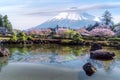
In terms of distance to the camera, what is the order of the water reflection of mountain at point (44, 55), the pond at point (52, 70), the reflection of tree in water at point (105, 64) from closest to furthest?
the pond at point (52, 70) → the reflection of tree in water at point (105, 64) → the water reflection of mountain at point (44, 55)

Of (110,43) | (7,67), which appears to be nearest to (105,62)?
(7,67)

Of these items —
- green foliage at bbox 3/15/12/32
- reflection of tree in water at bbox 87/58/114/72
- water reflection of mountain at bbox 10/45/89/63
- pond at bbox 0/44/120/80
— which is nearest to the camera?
pond at bbox 0/44/120/80

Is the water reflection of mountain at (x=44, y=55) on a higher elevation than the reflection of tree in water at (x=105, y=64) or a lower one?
higher

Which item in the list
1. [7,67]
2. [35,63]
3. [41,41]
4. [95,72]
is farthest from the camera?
[41,41]

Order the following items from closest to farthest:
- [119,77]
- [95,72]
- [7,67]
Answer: [119,77] < [95,72] < [7,67]

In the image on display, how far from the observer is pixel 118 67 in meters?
34.9

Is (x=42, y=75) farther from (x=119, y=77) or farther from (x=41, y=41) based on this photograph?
(x=41, y=41)

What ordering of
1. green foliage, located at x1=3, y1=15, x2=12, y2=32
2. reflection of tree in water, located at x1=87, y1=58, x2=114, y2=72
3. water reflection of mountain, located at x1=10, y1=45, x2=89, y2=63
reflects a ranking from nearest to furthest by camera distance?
reflection of tree in water, located at x1=87, y1=58, x2=114, y2=72 → water reflection of mountain, located at x1=10, y1=45, x2=89, y2=63 → green foliage, located at x1=3, y1=15, x2=12, y2=32

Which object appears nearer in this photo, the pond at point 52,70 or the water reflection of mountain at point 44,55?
the pond at point 52,70

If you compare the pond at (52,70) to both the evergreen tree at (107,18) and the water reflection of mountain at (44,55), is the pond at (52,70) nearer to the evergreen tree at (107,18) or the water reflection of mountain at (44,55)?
the water reflection of mountain at (44,55)

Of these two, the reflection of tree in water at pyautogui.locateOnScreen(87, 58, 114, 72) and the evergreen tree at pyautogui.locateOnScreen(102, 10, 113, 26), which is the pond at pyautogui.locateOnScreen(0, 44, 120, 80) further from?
the evergreen tree at pyautogui.locateOnScreen(102, 10, 113, 26)

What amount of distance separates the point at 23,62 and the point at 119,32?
54.8 metres

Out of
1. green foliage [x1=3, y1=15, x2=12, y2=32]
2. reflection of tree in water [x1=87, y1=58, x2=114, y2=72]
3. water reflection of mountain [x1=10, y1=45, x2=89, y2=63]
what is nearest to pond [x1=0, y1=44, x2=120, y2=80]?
reflection of tree in water [x1=87, y1=58, x2=114, y2=72]

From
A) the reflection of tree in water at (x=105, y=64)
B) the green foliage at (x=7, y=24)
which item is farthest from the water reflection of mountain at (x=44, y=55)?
the green foliage at (x=7, y=24)
